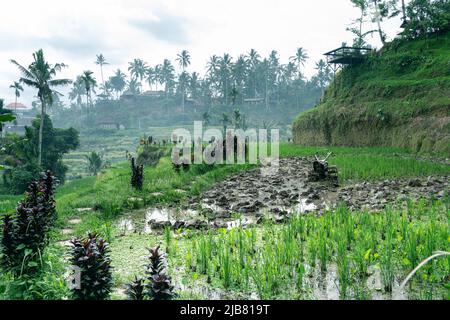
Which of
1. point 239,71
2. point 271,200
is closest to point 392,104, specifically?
point 271,200

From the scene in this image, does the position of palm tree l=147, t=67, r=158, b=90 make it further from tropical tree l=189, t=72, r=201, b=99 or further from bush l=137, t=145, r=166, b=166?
bush l=137, t=145, r=166, b=166

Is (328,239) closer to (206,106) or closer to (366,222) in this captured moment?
(366,222)

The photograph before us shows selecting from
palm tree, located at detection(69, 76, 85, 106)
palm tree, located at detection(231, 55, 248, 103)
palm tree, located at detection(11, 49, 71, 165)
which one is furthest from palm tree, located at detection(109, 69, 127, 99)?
palm tree, located at detection(11, 49, 71, 165)

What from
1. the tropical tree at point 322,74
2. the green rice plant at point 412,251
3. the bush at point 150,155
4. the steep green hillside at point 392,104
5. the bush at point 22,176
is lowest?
the bush at point 22,176

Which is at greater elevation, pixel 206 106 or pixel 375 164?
pixel 206 106

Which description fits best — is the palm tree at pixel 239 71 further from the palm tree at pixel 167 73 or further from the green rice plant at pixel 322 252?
the green rice plant at pixel 322 252

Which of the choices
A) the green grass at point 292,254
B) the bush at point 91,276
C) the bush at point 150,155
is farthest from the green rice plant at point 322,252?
the bush at point 150,155

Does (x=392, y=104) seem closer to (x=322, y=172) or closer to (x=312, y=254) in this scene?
(x=322, y=172)

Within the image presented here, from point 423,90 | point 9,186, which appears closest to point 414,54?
point 423,90

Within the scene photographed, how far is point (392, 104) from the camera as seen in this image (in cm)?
2247

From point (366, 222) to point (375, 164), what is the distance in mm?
8304

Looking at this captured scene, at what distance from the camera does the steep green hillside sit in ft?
62.1

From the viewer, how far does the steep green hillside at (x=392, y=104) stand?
18922mm
